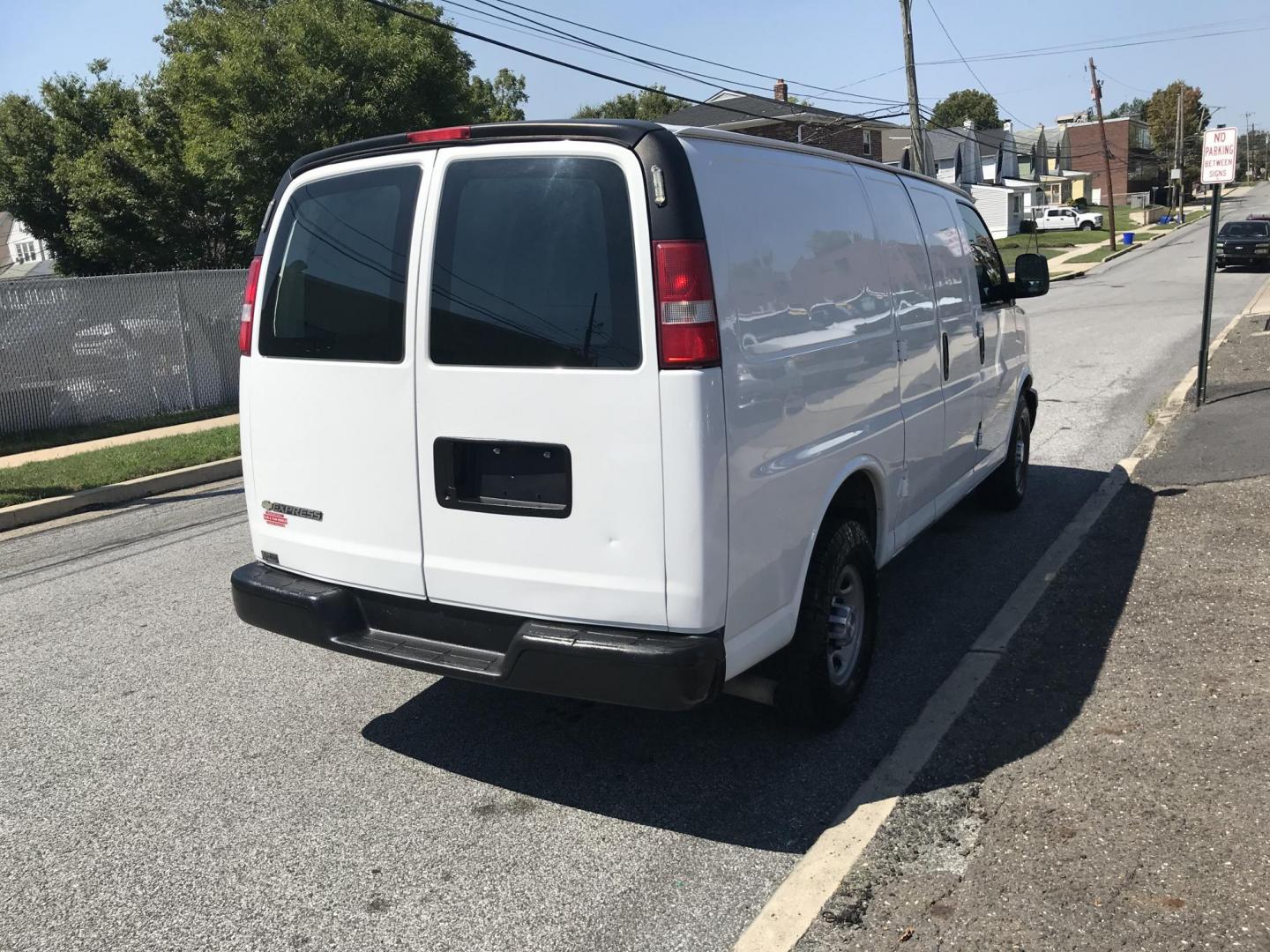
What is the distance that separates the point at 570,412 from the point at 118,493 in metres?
7.54

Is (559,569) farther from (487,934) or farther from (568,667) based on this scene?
(487,934)

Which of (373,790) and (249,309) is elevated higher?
(249,309)

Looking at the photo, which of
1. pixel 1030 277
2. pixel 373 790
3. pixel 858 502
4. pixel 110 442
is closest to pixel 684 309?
pixel 858 502

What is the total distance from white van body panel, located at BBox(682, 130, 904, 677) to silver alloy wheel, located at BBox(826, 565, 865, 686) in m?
0.45

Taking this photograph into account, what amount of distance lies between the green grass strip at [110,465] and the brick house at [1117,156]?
100028 mm

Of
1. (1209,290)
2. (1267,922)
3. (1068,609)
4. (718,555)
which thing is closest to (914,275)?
(1068,609)

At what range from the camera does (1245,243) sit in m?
32.3

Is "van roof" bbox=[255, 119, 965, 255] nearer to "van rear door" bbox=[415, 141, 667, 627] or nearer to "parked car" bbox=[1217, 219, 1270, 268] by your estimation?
"van rear door" bbox=[415, 141, 667, 627]

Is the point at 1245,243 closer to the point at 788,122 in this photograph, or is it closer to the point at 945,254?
the point at 788,122

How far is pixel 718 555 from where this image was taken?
10.6 ft

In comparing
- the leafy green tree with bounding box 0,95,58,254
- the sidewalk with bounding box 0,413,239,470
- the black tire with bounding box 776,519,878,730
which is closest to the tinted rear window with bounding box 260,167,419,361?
the black tire with bounding box 776,519,878,730

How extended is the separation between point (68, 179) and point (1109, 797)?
30630 millimetres

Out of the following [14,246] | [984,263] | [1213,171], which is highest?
[14,246]

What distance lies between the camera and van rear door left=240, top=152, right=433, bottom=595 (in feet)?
11.8
